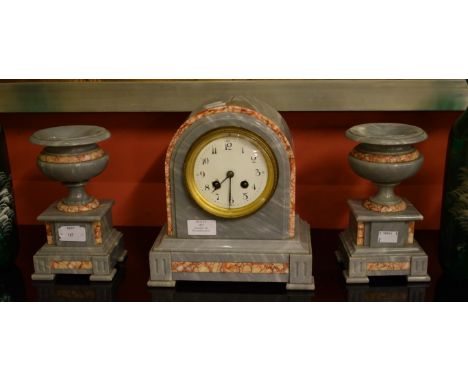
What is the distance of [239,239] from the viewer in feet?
6.72

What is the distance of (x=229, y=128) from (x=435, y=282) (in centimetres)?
96

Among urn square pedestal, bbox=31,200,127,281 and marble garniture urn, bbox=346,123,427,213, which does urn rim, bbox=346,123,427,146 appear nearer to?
marble garniture urn, bbox=346,123,427,213

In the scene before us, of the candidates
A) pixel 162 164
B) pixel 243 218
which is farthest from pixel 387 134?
pixel 162 164

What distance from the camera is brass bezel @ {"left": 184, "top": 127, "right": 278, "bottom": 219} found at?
1946 millimetres

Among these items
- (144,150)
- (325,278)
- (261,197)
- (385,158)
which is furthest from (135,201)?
(385,158)

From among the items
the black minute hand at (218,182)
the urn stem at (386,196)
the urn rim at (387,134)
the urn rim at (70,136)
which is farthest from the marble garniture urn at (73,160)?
the urn stem at (386,196)

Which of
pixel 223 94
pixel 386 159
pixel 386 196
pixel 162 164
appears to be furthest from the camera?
pixel 162 164

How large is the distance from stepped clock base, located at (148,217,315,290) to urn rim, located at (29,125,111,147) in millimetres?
449

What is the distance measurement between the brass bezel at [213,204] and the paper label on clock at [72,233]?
18.2 inches

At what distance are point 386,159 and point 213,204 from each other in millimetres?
632

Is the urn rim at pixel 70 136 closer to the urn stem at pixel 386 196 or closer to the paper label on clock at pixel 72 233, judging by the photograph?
the paper label on clock at pixel 72 233

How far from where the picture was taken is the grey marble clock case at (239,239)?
2.00 meters

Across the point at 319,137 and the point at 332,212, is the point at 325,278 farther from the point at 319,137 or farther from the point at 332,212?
the point at 319,137

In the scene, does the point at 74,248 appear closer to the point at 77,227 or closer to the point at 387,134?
the point at 77,227
